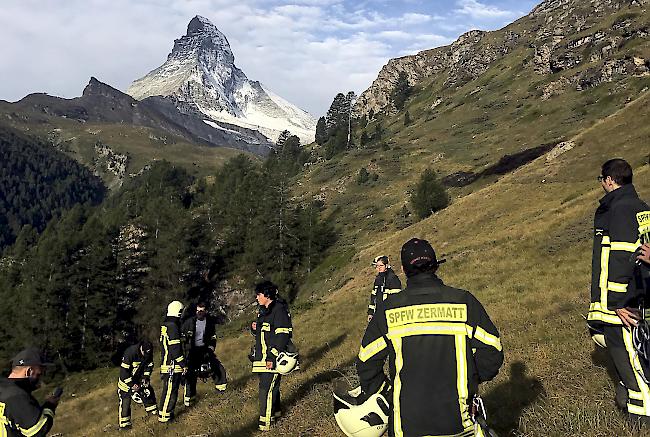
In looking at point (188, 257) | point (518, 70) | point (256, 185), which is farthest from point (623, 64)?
point (188, 257)

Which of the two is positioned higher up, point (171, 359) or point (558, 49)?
point (558, 49)

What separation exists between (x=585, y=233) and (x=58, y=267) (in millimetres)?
59926

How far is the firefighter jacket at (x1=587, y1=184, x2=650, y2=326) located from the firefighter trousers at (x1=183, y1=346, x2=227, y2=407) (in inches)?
441

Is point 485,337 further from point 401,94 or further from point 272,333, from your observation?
point 401,94

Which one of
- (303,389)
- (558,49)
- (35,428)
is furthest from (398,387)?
(558,49)

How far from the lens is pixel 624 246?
16.6 feet

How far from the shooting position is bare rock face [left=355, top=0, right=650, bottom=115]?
80.4 metres

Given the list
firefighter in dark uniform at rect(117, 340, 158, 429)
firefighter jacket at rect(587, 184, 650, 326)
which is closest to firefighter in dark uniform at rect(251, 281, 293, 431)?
firefighter jacket at rect(587, 184, 650, 326)

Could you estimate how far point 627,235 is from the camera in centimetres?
507

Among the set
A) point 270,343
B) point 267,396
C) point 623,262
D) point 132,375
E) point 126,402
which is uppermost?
point 623,262

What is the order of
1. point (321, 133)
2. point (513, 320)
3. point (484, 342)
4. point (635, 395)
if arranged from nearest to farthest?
1. point (484, 342)
2. point (635, 395)
3. point (513, 320)
4. point (321, 133)

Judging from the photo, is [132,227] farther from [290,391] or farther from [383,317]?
[383,317]

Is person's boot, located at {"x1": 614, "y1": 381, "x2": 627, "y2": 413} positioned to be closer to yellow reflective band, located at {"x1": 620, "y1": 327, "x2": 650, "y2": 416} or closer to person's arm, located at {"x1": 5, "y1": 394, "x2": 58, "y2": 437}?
yellow reflective band, located at {"x1": 620, "y1": 327, "x2": 650, "y2": 416}

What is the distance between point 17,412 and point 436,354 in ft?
16.7
